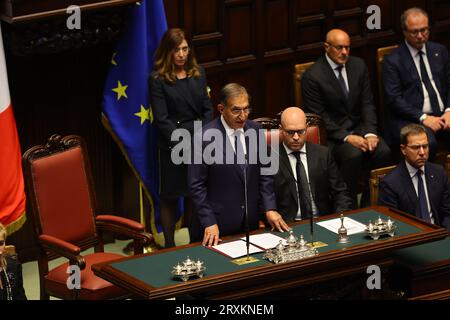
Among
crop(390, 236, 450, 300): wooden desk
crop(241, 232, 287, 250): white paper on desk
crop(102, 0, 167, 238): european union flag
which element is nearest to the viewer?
crop(241, 232, 287, 250): white paper on desk

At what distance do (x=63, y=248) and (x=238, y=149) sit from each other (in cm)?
122

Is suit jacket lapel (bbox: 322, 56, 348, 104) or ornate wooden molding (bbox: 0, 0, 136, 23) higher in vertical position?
ornate wooden molding (bbox: 0, 0, 136, 23)

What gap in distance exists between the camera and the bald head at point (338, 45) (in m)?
9.11

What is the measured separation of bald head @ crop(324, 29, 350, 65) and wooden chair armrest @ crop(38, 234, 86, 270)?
2.96m

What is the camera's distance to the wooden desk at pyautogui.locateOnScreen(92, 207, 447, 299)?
6.36 meters

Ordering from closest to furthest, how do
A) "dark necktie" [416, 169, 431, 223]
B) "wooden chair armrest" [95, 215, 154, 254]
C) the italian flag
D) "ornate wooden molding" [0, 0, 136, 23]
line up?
"wooden chair armrest" [95, 215, 154, 254] < "ornate wooden molding" [0, 0, 136, 23] < the italian flag < "dark necktie" [416, 169, 431, 223]

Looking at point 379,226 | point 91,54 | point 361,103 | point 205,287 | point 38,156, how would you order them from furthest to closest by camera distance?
1. point 361,103
2. point 91,54
3. point 38,156
4. point 379,226
5. point 205,287

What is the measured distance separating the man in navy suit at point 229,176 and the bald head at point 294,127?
209 millimetres

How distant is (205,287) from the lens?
20.9ft

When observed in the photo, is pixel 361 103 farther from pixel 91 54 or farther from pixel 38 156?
pixel 38 156

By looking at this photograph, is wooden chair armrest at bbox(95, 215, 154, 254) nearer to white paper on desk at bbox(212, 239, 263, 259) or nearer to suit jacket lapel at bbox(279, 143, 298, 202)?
white paper on desk at bbox(212, 239, 263, 259)

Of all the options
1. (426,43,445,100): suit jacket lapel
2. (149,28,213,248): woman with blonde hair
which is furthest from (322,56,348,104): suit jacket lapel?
(149,28,213,248): woman with blonde hair

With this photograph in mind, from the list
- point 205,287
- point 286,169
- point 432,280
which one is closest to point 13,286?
point 205,287

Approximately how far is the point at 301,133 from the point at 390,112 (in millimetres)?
2054
